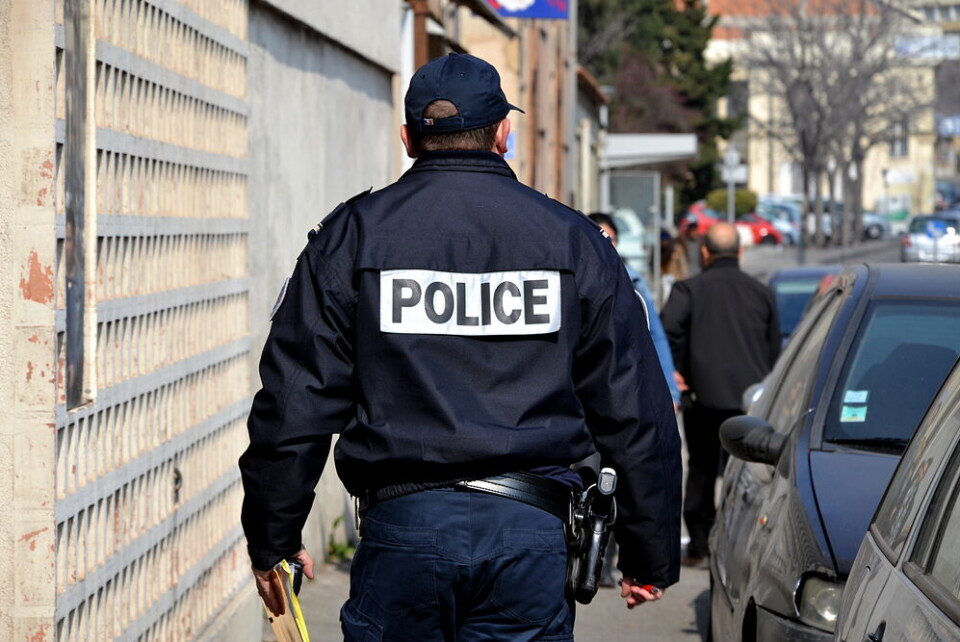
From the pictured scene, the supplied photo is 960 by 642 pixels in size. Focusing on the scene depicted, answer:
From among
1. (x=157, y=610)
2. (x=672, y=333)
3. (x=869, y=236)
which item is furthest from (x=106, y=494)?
(x=869, y=236)

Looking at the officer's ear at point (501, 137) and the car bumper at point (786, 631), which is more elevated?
the officer's ear at point (501, 137)

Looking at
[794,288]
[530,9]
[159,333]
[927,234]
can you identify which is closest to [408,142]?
[159,333]

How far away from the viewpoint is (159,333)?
16.7 feet

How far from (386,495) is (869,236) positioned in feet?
214

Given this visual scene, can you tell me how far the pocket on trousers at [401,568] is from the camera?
3.18m

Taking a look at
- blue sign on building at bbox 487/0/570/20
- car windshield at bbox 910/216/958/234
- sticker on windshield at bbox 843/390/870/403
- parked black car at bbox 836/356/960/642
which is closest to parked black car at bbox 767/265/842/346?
blue sign on building at bbox 487/0/570/20

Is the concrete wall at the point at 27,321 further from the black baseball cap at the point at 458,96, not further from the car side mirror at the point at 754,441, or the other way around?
the car side mirror at the point at 754,441

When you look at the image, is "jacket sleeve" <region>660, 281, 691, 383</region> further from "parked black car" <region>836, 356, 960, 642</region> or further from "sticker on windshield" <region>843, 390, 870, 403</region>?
"parked black car" <region>836, 356, 960, 642</region>

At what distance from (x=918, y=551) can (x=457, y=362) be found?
38.0 inches

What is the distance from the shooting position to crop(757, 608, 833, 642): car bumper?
13.4 feet

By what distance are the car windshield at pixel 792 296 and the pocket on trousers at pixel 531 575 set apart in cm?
1011

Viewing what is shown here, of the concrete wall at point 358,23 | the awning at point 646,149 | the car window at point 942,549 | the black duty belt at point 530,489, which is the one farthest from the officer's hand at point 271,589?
the awning at point 646,149

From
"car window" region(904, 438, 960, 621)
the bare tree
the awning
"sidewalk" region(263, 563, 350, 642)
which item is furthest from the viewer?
the bare tree

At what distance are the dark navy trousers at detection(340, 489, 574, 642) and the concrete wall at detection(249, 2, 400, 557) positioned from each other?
3428mm
